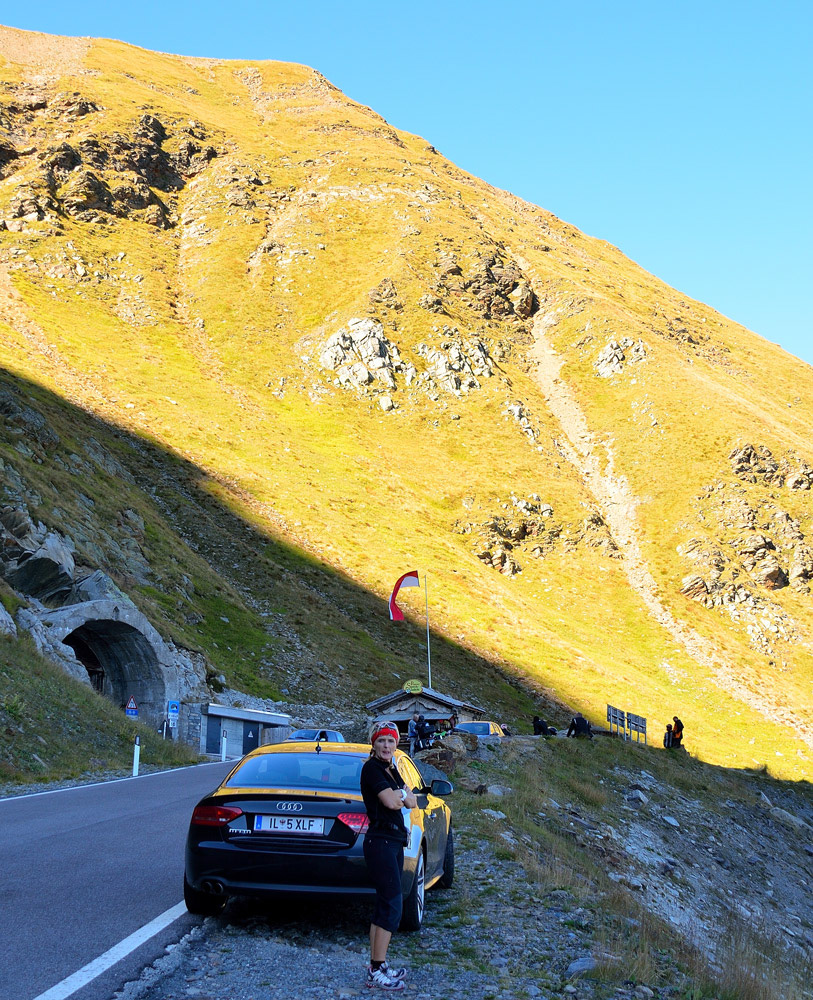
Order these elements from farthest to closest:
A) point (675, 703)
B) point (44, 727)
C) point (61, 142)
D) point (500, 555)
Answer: point (61, 142) → point (500, 555) → point (675, 703) → point (44, 727)

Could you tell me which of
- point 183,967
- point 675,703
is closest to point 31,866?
point 183,967

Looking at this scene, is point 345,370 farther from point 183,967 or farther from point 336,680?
point 183,967

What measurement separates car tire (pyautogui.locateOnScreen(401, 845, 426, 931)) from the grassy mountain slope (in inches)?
1255

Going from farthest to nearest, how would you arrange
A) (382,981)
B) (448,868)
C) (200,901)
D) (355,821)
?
(448,868) < (200,901) < (355,821) < (382,981)

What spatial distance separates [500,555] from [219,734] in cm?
5061

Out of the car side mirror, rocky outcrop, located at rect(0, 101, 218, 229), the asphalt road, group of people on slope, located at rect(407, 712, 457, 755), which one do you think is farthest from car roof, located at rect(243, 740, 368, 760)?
rocky outcrop, located at rect(0, 101, 218, 229)

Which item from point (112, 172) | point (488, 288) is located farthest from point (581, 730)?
point (112, 172)

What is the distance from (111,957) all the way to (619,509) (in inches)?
3629

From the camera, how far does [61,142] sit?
5221 inches

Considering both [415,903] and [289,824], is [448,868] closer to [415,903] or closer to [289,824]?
[415,903]

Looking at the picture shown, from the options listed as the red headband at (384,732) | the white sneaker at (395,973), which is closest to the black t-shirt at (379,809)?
the red headband at (384,732)

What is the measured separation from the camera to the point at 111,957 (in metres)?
5.89

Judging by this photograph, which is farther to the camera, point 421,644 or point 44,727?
point 421,644

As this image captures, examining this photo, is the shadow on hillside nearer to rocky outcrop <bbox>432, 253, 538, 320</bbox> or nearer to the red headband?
the red headband
